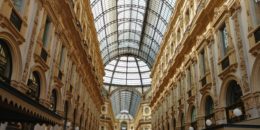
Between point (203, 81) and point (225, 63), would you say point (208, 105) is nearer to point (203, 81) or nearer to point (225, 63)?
point (203, 81)

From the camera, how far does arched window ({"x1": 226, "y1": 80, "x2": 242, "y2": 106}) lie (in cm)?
1234

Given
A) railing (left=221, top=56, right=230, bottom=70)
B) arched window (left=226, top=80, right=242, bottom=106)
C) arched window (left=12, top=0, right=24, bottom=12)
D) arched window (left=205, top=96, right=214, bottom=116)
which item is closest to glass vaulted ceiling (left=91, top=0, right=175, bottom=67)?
arched window (left=205, top=96, right=214, bottom=116)

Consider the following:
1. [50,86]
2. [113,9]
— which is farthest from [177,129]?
[113,9]

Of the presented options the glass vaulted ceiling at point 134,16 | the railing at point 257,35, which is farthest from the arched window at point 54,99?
the glass vaulted ceiling at point 134,16

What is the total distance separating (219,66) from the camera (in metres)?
14.1

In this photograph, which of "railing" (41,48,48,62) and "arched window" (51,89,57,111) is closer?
"railing" (41,48,48,62)

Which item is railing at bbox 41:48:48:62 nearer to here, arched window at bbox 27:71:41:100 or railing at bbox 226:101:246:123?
arched window at bbox 27:71:41:100

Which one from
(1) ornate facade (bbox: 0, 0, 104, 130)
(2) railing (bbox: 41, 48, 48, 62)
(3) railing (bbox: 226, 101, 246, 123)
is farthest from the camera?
(2) railing (bbox: 41, 48, 48, 62)

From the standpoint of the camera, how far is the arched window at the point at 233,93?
12.3 meters

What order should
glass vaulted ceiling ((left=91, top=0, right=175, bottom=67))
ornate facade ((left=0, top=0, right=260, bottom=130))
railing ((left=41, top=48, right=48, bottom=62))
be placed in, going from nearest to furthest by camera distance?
ornate facade ((left=0, top=0, right=260, bottom=130)) < railing ((left=41, top=48, right=48, bottom=62)) < glass vaulted ceiling ((left=91, top=0, right=175, bottom=67))

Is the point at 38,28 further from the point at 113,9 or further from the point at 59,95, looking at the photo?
the point at 113,9

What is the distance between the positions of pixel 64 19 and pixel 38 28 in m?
4.44

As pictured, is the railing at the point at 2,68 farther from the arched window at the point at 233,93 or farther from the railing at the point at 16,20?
the arched window at the point at 233,93

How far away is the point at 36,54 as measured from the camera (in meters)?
12.2
